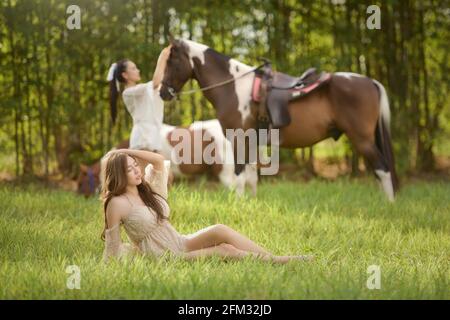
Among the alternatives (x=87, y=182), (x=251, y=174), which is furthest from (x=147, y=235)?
(x=87, y=182)

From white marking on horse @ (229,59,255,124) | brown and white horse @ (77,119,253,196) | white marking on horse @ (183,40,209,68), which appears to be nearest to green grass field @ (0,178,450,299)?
brown and white horse @ (77,119,253,196)

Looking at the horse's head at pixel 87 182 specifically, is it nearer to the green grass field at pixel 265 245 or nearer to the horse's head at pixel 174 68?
the green grass field at pixel 265 245

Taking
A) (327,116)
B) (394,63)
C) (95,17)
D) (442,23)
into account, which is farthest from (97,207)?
Result: (442,23)

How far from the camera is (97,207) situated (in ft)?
22.1

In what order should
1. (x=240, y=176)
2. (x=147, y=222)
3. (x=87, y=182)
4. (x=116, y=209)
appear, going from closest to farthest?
(x=116, y=209) → (x=147, y=222) → (x=240, y=176) → (x=87, y=182)

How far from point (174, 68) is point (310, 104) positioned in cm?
151

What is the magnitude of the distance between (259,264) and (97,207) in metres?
3.02

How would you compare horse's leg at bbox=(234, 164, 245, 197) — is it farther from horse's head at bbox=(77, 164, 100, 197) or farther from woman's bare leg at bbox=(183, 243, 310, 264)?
woman's bare leg at bbox=(183, 243, 310, 264)

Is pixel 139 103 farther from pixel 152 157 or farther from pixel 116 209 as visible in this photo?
pixel 116 209

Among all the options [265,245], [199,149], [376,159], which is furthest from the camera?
[199,149]

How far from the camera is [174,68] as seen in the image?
687 centimetres

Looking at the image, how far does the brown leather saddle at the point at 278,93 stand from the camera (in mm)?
6941

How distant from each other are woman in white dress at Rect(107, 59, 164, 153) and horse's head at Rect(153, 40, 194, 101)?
0.24m
